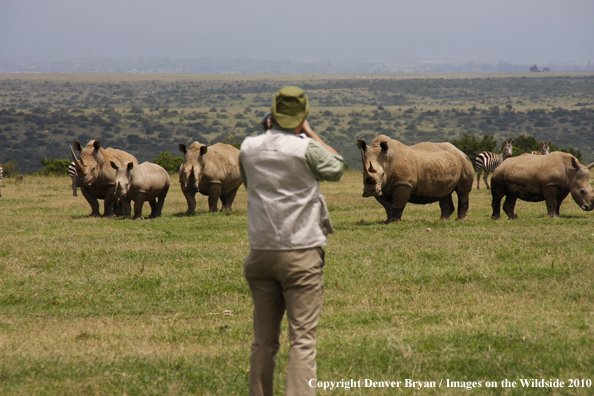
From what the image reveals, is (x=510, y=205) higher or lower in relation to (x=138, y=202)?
higher

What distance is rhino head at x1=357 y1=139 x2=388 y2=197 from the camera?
48.9 ft

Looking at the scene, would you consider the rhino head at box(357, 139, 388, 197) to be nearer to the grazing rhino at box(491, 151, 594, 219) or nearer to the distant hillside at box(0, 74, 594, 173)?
the grazing rhino at box(491, 151, 594, 219)

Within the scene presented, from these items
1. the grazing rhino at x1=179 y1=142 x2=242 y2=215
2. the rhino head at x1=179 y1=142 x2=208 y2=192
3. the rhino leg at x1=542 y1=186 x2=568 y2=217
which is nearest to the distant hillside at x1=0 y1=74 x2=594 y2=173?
the grazing rhino at x1=179 y1=142 x2=242 y2=215

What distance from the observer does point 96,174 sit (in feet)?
62.1

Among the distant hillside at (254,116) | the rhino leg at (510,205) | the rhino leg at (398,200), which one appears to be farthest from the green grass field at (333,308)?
the distant hillside at (254,116)

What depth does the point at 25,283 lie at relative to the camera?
10.3 metres

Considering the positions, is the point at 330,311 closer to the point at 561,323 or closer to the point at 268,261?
the point at 561,323

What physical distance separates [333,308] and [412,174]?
760cm

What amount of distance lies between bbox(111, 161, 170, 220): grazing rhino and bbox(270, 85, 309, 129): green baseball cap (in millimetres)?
14223

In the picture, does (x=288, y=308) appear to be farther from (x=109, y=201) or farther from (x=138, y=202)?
(x=109, y=201)

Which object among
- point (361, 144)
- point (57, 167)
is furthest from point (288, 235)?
point (57, 167)

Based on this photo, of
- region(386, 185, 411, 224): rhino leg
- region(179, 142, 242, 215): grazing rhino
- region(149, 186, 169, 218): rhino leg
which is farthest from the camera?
region(149, 186, 169, 218): rhino leg

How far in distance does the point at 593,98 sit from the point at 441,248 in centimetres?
A: 14982

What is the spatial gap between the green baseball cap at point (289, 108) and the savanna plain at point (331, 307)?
2.43 metres
